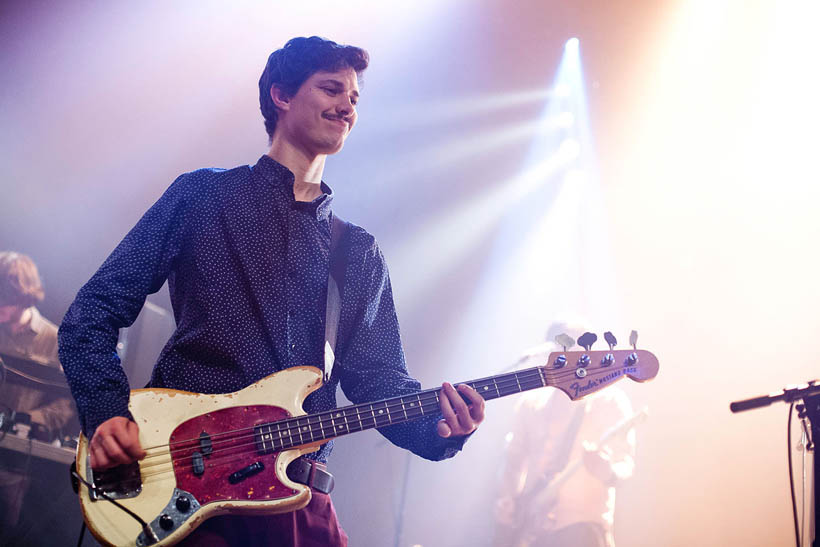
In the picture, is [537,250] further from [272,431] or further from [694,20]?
[272,431]

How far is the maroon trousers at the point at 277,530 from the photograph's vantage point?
1791mm

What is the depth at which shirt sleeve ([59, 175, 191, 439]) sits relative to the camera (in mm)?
1775

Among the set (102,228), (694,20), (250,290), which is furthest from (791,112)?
(102,228)

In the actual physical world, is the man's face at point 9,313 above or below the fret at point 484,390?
below

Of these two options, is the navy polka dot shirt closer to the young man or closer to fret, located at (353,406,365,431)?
the young man

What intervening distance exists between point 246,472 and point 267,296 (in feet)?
2.00

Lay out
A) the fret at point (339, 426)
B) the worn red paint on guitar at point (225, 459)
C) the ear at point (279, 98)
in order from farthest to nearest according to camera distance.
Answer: the ear at point (279, 98) → the fret at point (339, 426) → the worn red paint on guitar at point (225, 459)

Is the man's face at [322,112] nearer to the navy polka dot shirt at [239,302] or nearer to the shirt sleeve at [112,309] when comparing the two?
the navy polka dot shirt at [239,302]

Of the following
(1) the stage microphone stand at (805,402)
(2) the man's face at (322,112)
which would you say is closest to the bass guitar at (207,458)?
(2) the man's face at (322,112)

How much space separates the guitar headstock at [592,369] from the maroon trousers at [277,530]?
984mm

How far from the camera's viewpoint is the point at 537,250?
704 centimetres

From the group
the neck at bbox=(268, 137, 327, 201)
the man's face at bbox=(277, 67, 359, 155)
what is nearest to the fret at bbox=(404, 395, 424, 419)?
the neck at bbox=(268, 137, 327, 201)

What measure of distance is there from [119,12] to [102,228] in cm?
177

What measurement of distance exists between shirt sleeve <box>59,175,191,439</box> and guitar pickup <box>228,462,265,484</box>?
35cm
